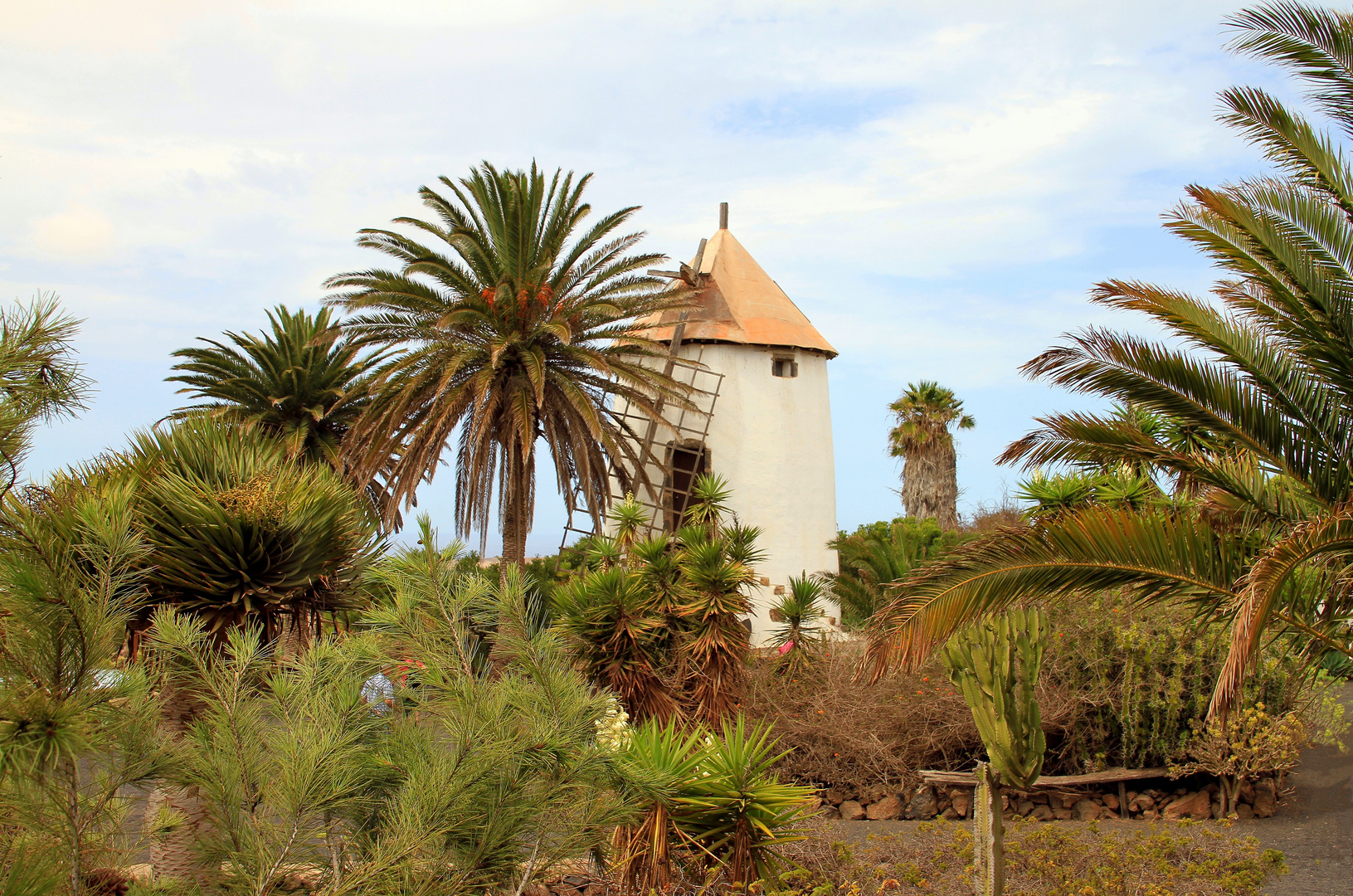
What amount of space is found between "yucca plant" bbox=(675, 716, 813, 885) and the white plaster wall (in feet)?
47.8

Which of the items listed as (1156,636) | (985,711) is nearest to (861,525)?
(1156,636)

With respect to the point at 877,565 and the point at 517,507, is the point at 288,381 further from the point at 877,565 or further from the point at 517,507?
the point at 877,565

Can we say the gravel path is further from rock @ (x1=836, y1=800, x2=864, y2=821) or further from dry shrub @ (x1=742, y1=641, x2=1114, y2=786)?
rock @ (x1=836, y1=800, x2=864, y2=821)

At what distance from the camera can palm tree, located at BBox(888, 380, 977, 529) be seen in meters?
31.7

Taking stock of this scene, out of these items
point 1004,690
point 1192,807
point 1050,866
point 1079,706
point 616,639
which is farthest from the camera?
point 1079,706

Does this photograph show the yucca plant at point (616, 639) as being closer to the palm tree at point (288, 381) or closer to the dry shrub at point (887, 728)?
the dry shrub at point (887, 728)

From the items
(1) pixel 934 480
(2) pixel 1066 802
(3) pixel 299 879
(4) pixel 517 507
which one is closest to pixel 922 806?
(2) pixel 1066 802

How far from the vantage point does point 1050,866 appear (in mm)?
7785

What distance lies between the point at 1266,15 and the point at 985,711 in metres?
5.75

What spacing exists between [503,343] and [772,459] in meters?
7.10

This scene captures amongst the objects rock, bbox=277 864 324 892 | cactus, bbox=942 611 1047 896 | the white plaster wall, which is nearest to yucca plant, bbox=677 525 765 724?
cactus, bbox=942 611 1047 896

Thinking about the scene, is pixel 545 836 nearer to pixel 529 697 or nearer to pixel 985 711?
pixel 529 697

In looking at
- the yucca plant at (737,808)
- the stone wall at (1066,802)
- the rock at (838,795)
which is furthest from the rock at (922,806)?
the yucca plant at (737,808)

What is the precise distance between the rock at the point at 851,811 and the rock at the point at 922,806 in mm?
579
